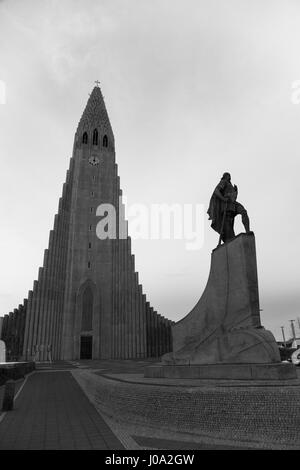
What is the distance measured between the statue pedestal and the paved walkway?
253cm

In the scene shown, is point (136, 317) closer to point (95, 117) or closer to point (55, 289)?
point (55, 289)

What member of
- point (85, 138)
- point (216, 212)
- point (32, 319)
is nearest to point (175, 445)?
point (216, 212)

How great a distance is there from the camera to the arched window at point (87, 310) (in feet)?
154

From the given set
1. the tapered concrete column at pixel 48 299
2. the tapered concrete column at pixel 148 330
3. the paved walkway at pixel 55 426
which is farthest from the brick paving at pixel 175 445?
the tapered concrete column at pixel 148 330

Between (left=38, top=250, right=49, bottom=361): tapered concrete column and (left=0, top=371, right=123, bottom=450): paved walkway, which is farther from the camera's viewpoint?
(left=38, top=250, right=49, bottom=361): tapered concrete column

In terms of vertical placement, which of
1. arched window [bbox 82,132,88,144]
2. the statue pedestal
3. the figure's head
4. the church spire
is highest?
the church spire

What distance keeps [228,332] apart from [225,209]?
3925 mm

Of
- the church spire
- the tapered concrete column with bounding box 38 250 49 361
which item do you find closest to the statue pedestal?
the tapered concrete column with bounding box 38 250 49 361

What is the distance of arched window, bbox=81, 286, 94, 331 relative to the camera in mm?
46875

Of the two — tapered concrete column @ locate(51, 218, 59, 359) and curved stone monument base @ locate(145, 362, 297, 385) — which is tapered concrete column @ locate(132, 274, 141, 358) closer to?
Result: tapered concrete column @ locate(51, 218, 59, 359)

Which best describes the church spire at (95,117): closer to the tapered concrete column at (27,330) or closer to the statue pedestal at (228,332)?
the tapered concrete column at (27,330)

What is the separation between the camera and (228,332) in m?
8.48
